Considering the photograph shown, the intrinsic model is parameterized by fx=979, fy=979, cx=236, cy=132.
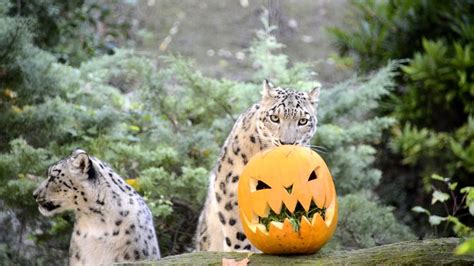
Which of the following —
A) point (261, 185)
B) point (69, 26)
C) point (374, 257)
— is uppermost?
point (69, 26)

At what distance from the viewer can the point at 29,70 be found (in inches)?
330

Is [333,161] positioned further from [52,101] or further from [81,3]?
[81,3]

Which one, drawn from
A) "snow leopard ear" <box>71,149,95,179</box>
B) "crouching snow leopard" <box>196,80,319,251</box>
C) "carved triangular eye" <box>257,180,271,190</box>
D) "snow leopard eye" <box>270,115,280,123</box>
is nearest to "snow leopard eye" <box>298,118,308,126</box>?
"crouching snow leopard" <box>196,80,319,251</box>

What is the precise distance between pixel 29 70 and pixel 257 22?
7278mm

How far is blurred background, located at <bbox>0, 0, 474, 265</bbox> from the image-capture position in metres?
8.29

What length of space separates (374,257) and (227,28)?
1058 cm

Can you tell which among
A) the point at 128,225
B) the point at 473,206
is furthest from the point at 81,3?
the point at 473,206

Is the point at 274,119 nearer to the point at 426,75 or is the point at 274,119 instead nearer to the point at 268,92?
the point at 268,92

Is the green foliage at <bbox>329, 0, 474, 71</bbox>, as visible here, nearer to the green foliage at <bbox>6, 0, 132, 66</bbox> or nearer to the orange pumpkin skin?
the green foliage at <bbox>6, 0, 132, 66</bbox>

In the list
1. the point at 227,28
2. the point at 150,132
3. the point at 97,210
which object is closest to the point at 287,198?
the point at 97,210

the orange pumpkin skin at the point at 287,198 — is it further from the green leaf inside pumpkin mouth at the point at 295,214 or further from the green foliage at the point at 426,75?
the green foliage at the point at 426,75

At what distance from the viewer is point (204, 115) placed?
9.63m

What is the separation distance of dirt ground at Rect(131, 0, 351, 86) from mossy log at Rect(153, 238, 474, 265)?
9.06m

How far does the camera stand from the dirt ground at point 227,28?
14.7 metres
